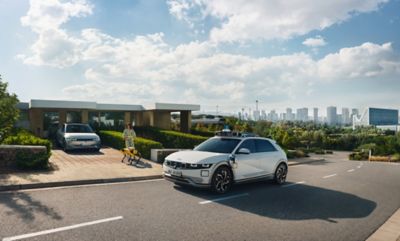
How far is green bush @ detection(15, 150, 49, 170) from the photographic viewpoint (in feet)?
35.0

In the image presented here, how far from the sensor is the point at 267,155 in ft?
34.0

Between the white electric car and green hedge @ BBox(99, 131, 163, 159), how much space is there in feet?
19.0

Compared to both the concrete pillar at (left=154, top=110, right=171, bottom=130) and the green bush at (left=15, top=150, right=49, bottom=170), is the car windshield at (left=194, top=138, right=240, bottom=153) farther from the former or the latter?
the concrete pillar at (left=154, top=110, right=171, bottom=130)

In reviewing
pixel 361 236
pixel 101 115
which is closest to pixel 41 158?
pixel 361 236

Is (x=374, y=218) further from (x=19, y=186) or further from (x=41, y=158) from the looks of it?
(x=41, y=158)

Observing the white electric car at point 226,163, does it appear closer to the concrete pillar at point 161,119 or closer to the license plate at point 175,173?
the license plate at point 175,173

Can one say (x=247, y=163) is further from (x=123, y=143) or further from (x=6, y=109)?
(x=123, y=143)

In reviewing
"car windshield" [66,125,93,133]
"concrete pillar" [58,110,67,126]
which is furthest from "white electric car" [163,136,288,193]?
"concrete pillar" [58,110,67,126]

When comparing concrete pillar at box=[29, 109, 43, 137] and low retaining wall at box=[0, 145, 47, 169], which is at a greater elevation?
concrete pillar at box=[29, 109, 43, 137]

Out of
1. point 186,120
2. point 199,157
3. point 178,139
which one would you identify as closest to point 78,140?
point 178,139

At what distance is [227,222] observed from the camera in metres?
6.12

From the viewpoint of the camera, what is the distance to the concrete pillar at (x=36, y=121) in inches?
940

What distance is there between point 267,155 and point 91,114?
21.3 m

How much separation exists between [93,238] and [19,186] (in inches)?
184
